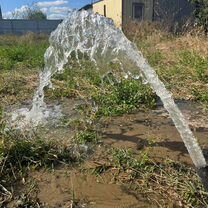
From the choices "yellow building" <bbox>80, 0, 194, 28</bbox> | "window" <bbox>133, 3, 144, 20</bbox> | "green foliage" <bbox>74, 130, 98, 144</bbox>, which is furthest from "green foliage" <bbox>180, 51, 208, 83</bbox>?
"window" <bbox>133, 3, 144, 20</bbox>

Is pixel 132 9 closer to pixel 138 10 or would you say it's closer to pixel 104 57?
pixel 138 10

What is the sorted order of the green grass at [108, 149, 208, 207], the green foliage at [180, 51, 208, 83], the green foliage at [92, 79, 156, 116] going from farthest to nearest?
the green foliage at [180, 51, 208, 83] → the green foliage at [92, 79, 156, 116] → the green grass at [108, 149, 208, 207]

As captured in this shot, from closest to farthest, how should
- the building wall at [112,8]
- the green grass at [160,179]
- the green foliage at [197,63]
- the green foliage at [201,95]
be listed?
the green grass at [160,179]
the green foliage at [201,95]
the green foliage at [197,63]
the building wall at [112,8]

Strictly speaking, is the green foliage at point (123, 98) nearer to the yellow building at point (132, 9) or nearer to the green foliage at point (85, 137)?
the green foliage at point (85, 137)

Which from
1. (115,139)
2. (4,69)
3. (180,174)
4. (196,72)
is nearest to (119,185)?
(180,174)

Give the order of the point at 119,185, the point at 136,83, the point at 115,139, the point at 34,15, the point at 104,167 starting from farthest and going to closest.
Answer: the point at 34,15
the point at 136,83
the point at 115,139
the point at 104,167
the point at 119,185

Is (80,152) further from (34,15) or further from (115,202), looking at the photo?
(34,15)

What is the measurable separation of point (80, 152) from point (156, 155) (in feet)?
2.24

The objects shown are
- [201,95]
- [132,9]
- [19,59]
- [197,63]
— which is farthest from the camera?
[132,9]

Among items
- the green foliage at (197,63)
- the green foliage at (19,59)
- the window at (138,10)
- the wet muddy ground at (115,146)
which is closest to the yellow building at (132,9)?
the window at (138,10)

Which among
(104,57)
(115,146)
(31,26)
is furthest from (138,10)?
(115,146)

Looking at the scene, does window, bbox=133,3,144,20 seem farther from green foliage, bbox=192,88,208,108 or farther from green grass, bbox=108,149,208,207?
green grass, bbox=108,149,208,207

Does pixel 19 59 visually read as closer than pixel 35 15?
Yes

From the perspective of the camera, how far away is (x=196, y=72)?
614 cm
